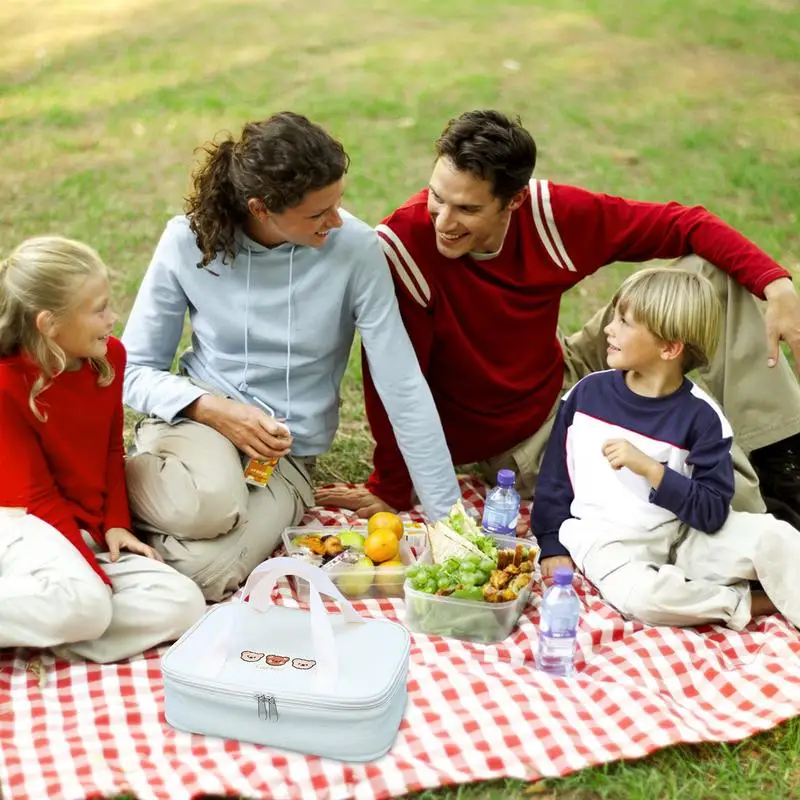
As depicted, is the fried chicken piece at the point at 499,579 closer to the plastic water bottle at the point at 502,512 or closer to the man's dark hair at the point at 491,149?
the plastic water bottle at the point at 502,512

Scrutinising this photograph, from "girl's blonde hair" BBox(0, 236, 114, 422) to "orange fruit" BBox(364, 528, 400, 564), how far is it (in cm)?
108

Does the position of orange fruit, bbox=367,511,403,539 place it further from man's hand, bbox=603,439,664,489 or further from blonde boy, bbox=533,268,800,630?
man's hand, bbox=603,439,664,489

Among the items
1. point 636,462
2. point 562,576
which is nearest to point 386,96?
point 636,462

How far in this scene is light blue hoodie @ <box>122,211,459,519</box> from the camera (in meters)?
3.80

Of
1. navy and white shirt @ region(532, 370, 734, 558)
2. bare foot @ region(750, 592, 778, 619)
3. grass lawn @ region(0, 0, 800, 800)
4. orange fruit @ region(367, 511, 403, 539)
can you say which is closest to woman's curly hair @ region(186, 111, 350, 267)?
orange fruit @ region(367, 511, 403, 539)

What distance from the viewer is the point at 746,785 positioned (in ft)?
9.56

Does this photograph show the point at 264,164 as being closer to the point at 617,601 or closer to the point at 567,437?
the point at 567,437

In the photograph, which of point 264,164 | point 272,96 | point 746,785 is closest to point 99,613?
point 264,164

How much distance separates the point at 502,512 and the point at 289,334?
948 millimetres

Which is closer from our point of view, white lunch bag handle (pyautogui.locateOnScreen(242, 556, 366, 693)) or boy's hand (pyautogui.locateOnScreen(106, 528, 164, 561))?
white lunch bag handle (pyautogui.locateOnScreen(242, 556, 366, 693))

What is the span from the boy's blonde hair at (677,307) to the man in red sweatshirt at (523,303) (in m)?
0.36

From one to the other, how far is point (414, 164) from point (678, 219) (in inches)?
181

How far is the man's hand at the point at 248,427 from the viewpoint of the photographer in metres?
3.71

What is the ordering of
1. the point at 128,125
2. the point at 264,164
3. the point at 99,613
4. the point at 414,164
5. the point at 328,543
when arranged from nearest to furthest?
the point at 99,613
the point at 264,164
the point at 328,543
the point at 414,164
the point at 128,125
